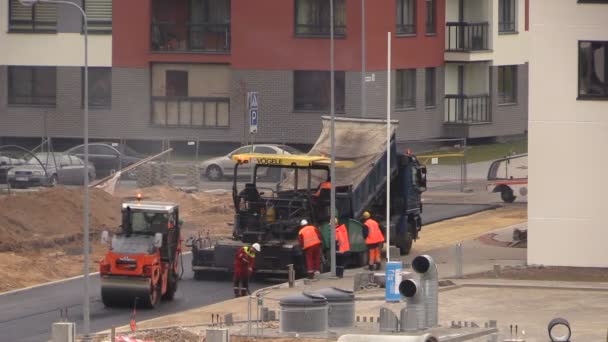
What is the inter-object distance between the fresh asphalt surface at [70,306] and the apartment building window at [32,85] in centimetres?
3150

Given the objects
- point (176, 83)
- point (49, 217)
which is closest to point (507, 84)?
point (176, 83)

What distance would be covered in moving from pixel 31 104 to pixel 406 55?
1630 centimetres

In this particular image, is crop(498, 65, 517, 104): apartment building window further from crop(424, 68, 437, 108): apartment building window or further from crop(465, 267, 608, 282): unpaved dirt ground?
crop(465, 267, 608, 282): unpaved dirt ground

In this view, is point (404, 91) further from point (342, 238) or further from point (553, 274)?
point (342, 238)

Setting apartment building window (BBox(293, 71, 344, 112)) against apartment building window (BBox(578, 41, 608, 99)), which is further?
apartment building window (BBox(293, 71, 344, 112))

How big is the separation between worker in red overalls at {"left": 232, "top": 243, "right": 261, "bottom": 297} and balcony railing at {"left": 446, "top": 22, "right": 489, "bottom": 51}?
128 ft

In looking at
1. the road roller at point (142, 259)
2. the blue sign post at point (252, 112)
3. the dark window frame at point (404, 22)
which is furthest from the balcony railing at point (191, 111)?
the road roller at point (142, 259)

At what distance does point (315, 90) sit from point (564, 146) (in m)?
28.4

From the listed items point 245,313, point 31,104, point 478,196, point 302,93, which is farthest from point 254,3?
point 245,313

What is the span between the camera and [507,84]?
76.9 meters

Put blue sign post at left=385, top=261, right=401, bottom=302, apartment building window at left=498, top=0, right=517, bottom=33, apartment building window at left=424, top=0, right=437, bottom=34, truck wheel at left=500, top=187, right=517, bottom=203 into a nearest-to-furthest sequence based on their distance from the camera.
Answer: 1. blue sign post at left=385, top=261, right=401, bottom=302
2. truck wheel at left=500, top=187, right=517, bottom=203
3. apartment building window at left=424, top=0, right=437, bottom=34
4. apartment building window at left=498, top=0, right=517, bottom=33

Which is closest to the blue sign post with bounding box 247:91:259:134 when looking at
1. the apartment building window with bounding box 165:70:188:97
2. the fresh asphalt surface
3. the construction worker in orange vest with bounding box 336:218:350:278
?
the fresh asphalt surface

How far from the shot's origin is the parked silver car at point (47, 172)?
56406 mm

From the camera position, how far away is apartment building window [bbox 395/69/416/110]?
2726 inches
